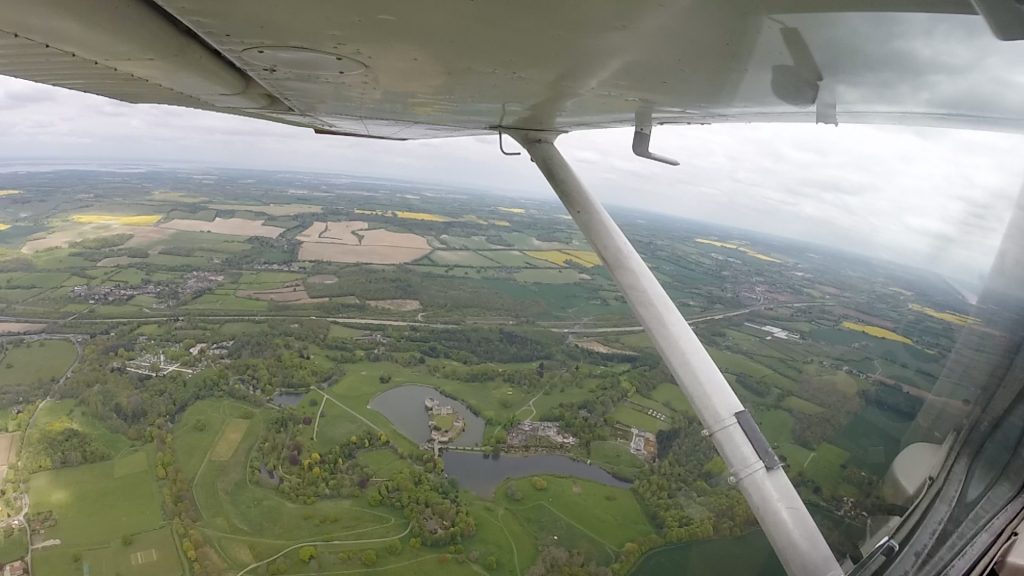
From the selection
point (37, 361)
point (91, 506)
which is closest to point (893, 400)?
point (91, 506)

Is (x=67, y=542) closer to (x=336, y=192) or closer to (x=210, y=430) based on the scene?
(x=210, y=430)

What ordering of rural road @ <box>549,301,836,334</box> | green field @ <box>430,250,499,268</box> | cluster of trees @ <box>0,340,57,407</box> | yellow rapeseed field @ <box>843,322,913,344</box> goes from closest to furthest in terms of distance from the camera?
yellow rapeseed field @ <box>843,322,913,344</box> < rural road @ <box>549,301,836,334</box> < cluster of trees @ <box>0,340,57,407</box> < green field @ <box>430,250,499,268</box>

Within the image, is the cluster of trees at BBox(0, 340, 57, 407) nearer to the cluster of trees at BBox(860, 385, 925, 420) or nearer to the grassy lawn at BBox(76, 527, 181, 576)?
the grassy lawn at BBox(76, 527, 181, 576)

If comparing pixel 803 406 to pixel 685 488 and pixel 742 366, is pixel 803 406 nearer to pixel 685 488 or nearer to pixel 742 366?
pixel 742 366

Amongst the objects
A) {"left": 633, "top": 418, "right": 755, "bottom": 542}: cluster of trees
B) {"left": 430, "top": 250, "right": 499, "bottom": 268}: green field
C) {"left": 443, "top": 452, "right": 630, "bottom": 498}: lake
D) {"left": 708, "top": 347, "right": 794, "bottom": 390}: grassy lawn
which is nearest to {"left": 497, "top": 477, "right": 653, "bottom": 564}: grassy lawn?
{"left": 443, "top": 452, "right": 630, "bottom": 498}: lake

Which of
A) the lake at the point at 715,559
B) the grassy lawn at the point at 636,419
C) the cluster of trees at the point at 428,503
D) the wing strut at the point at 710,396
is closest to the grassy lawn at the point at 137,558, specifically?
the cluster of trees at the point at 428,503

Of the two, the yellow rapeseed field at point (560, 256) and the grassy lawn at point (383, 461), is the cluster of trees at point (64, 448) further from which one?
the yellow rapeseed field at point (560, 256)

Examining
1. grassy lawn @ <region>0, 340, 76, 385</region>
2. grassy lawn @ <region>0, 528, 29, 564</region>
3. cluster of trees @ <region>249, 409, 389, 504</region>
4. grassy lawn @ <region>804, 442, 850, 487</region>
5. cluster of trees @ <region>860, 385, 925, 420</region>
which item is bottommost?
grassy lawn @ <region>0, 528, 29, 564</region>
